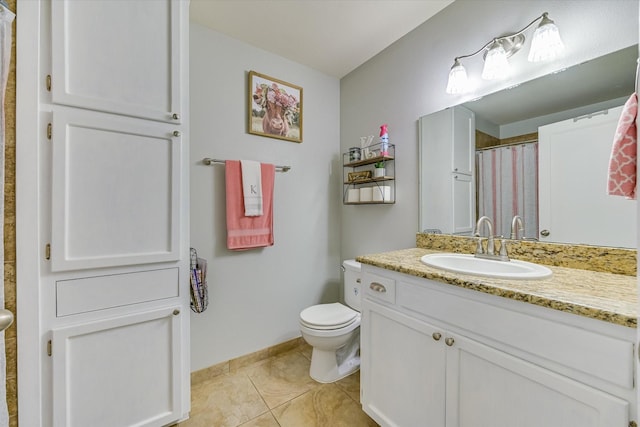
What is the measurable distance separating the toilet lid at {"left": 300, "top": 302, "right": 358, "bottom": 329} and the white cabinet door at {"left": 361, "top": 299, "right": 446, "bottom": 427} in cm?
36

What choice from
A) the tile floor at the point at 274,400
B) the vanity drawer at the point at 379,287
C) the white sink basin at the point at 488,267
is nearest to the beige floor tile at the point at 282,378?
the tile floor at the point at 274,400

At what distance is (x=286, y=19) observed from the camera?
65.6 inches

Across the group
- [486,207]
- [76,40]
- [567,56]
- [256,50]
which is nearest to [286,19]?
[256,50]

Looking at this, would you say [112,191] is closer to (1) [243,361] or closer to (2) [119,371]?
(2) [119,371]

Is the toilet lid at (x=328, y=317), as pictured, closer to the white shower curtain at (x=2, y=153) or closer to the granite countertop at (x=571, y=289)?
the granite countertop at (x=571, y=289)

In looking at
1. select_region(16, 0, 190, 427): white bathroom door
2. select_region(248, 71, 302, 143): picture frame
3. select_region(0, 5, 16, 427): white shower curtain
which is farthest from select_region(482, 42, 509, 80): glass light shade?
select_region(0, 5, 16, 427): white shower curtain

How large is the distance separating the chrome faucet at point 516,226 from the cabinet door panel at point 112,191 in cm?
170

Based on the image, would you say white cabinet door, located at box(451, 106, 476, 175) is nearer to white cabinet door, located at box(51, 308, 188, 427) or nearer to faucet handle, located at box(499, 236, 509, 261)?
faucet handle, located at box(499, 236, 509, 261)

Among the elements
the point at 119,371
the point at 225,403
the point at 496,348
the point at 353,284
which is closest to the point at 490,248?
the point at 496,348

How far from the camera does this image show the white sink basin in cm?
95

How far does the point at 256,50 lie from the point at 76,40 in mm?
1162

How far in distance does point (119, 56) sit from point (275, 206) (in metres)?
1.23

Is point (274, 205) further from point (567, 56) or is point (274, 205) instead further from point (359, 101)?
point (567, 56)

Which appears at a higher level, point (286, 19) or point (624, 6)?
point (286, 19)
